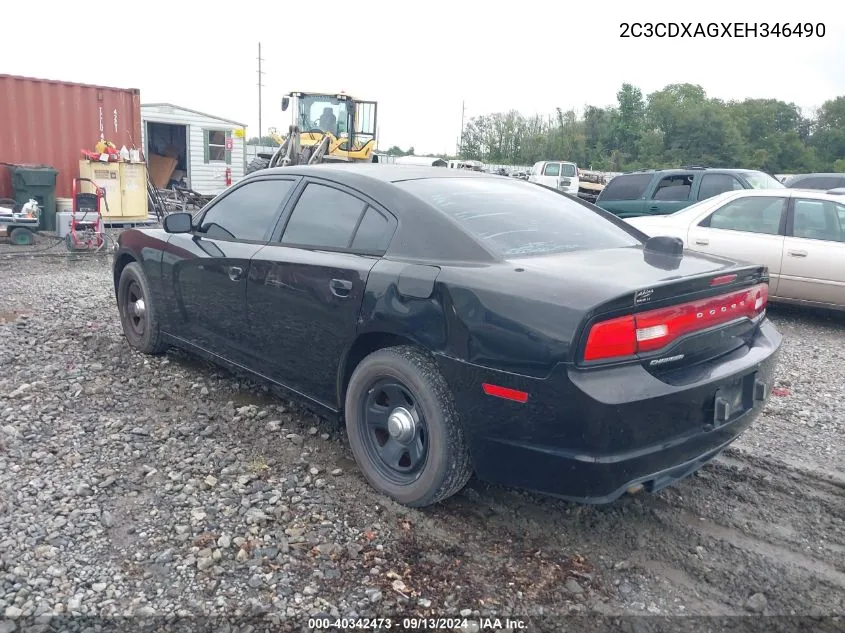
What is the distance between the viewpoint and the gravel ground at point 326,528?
8.25 ft

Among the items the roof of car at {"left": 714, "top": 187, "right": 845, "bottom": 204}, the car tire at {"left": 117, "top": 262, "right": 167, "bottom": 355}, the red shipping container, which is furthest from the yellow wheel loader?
the car tire at {"left": 117, "top": 262, "right": 167, "bottom": 355}

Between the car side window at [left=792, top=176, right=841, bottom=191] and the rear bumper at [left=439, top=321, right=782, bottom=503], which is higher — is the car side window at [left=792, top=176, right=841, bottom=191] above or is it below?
above

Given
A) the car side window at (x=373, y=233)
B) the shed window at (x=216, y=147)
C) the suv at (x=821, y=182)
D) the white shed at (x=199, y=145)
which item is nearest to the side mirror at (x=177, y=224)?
the car side window at (x=373, y=233)

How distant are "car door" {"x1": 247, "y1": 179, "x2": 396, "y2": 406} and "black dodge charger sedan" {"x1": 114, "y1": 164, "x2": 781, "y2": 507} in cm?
1

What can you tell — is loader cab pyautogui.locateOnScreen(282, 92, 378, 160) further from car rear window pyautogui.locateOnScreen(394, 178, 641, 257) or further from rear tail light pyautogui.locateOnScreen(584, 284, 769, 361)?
rear tail light pyautogui.locateOnScreen(584, 284, 769, 361)

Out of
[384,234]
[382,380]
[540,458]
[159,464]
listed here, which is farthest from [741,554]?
[159,464]

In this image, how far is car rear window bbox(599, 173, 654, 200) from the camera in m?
11.1

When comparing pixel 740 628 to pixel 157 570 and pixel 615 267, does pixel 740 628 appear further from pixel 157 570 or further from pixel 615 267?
pixel 157 570

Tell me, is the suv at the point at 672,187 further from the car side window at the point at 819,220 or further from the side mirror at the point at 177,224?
the side mirror at the point at 177,224

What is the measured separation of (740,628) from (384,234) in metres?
2.13

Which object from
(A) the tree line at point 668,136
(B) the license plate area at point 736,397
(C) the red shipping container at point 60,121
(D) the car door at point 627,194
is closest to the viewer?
(B) the license plate area at point 736,397

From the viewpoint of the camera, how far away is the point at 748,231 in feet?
24.5

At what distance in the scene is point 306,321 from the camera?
3486mm

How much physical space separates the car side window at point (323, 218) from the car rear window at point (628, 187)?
27.6ft
